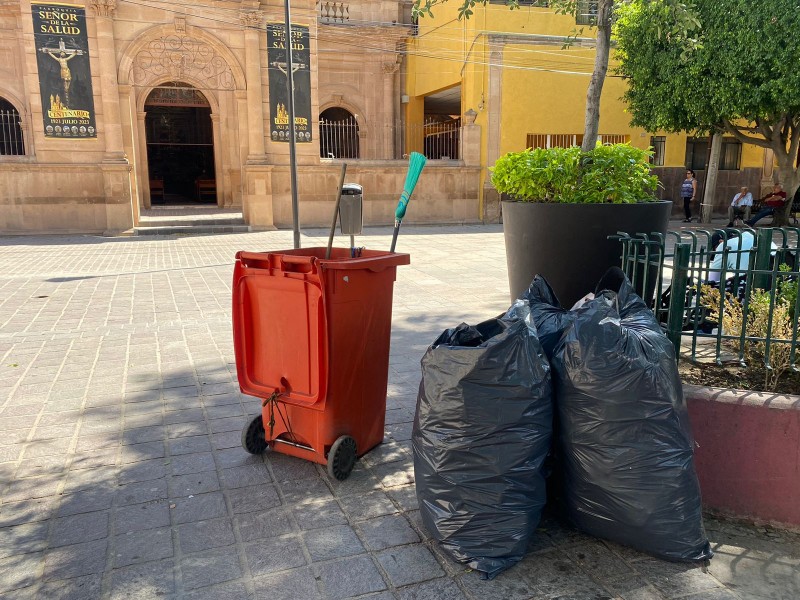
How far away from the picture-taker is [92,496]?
3.09m

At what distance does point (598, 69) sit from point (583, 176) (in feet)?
2.62

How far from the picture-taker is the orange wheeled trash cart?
3.08 metres

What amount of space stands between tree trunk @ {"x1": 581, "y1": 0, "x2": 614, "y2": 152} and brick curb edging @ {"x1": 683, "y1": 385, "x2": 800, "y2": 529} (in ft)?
6.58

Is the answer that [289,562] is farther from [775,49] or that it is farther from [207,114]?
[207,114]

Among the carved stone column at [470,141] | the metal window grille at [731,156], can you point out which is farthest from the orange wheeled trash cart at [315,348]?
the metal window grille at [731,156]

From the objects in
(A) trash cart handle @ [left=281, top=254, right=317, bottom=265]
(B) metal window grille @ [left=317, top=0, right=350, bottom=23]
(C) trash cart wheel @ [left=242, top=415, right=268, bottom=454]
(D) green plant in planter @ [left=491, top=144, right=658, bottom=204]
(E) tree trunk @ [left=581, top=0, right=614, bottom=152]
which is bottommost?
(C) trash cart wheel @ [left=242, top=415, right=268, bottom=454]

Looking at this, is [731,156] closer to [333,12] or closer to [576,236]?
[333,12]

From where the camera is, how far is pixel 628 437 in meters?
2.46

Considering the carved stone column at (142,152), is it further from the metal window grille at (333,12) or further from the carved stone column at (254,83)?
the metal window grille at (333,12)

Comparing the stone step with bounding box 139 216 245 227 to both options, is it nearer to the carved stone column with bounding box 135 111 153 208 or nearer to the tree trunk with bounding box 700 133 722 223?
the carved stone column with bounding box 135 111 153 208

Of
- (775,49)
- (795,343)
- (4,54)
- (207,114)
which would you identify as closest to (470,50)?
(775,49)

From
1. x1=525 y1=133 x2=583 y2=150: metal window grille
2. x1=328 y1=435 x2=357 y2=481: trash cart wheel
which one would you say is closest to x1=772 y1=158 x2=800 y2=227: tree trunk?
x1=525 y1=133 x2=583 y2=150: metal window grille

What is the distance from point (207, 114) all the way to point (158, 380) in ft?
69.0

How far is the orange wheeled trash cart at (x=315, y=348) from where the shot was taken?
308cm
